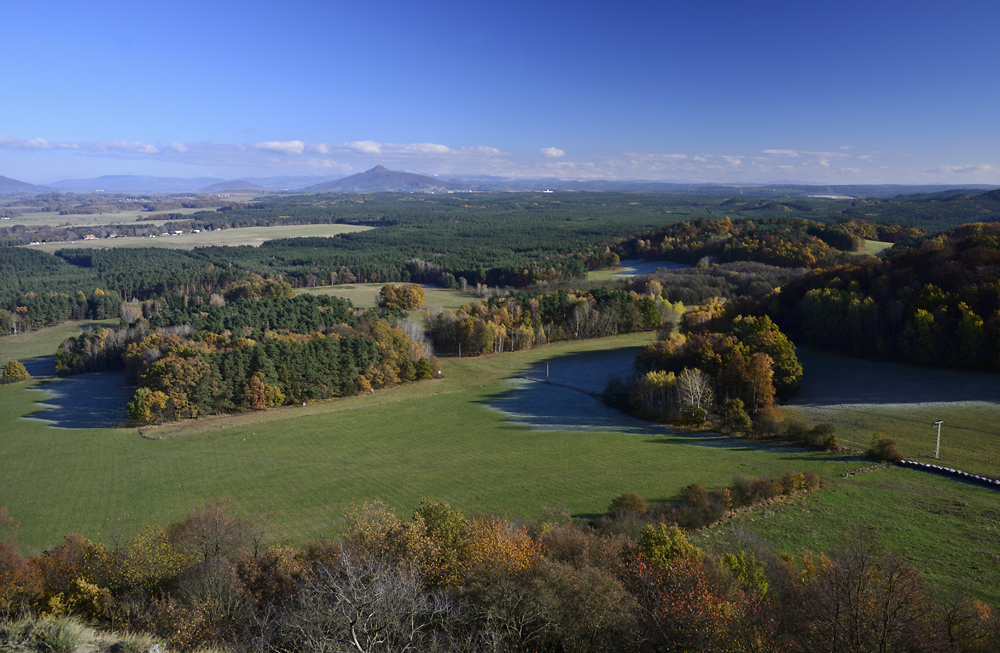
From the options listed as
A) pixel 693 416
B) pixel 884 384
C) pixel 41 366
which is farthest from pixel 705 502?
pixel 41 366

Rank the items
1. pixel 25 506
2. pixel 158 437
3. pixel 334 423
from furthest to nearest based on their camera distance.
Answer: pixel 334 423 → pixel 158 437 → pixel 25 506

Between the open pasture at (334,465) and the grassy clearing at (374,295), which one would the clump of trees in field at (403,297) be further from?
the open pasture at (334,465)

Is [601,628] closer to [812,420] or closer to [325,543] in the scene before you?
[325,543]

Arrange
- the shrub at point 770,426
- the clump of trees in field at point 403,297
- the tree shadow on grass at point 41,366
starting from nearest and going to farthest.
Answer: the shrub at point 770,426 → the tree shadow on grass at point 41,366 → the clump of trees in field at point 403,297

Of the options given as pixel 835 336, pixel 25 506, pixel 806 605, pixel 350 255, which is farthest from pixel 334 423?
pixel 350 255

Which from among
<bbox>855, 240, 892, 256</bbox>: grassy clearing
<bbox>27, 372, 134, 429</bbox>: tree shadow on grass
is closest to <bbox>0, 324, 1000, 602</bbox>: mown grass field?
<bbox>27, 372, 134, 429</bbox>: tree shadow on grass

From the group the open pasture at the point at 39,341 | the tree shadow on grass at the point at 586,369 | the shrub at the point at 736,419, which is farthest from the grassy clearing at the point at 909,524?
the open pasture at the point at 39,341
